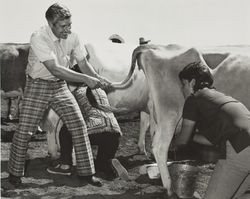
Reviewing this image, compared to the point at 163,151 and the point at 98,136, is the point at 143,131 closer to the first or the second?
the point at 98,136

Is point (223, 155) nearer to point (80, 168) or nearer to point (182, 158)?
point (80, 168)

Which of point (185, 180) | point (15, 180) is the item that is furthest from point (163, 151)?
point (15, 180)

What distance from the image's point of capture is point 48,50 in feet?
11.3

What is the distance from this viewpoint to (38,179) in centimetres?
388

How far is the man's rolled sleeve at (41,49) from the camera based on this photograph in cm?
343

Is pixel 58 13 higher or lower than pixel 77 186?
higher

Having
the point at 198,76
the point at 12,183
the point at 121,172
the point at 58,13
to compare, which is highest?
the point at 58,13

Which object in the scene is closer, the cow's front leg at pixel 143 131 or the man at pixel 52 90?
the man at pixel 52 90

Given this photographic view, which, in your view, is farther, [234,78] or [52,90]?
[234,78]

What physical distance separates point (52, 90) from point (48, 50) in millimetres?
340

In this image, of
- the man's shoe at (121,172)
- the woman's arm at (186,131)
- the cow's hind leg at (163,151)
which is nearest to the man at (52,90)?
the man's shoe at (121,172)

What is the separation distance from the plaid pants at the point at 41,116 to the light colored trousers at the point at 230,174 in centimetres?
145

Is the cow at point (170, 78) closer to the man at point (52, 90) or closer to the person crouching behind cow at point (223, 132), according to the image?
the man at point (52, 90)

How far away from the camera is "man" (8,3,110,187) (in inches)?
136
